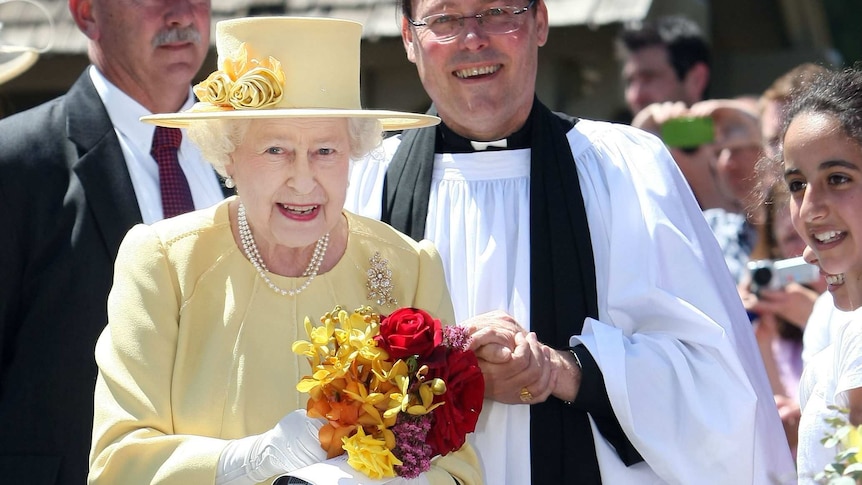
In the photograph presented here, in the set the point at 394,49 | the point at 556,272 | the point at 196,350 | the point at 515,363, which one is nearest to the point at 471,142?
the point at 556,272

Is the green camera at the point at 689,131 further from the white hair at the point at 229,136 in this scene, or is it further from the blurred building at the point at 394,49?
the white hair at the point at 229,136

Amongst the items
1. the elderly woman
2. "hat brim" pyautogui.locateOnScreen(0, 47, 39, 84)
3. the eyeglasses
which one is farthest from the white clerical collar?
"hat brim" pyautogui.locateOnScreen(0, 47, 39, 84)

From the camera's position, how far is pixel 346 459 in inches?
123

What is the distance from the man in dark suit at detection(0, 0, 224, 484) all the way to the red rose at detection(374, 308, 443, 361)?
1.45 metres

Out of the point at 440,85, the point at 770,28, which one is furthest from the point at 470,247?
the point at 770,28

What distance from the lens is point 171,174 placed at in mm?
4633

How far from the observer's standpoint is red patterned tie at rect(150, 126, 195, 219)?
15.0ft

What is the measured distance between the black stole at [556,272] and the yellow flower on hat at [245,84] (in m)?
0.94

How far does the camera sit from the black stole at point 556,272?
3863 mm

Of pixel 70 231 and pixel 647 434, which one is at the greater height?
pixel 70 231

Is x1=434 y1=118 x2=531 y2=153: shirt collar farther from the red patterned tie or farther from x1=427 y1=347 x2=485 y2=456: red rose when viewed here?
x1=427 y1=347 x2=485 y2=456: red rose

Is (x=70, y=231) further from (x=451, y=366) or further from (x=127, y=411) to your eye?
(x=451, y=366)

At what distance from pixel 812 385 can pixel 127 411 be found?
1956 mm

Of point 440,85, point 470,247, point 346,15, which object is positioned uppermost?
point 346,15
